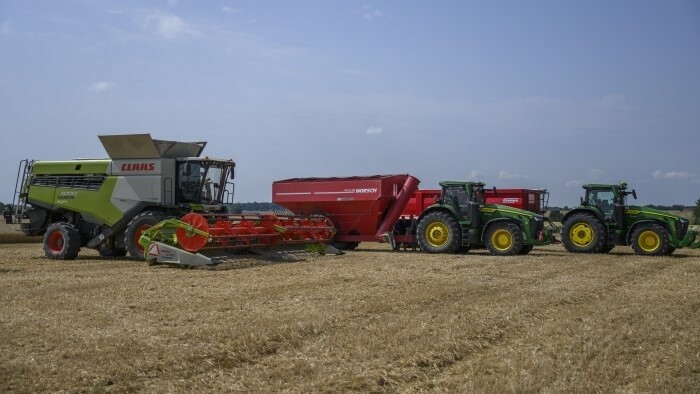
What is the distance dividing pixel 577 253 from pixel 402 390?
14.8 meters

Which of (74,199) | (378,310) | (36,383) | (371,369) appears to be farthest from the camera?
(74,199)

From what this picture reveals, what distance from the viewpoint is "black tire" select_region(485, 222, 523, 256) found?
17.6 m

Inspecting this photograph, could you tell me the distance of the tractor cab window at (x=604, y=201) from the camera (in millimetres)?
19031

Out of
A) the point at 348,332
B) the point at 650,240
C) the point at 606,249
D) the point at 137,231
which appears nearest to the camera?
the point at 348,332

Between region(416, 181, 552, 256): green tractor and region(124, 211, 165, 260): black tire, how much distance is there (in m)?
6.81

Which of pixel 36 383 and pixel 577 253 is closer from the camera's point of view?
pixel 36 383

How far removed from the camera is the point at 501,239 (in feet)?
58.9

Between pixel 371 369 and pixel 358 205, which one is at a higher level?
pixel 358 205

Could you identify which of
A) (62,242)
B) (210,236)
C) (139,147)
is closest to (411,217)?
(139,147)

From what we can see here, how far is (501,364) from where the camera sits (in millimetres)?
5699

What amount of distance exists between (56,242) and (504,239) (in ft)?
34.8

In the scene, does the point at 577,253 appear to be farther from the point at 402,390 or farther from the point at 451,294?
the point at 402,390

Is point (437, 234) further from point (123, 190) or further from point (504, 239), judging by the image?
point (123, 190)

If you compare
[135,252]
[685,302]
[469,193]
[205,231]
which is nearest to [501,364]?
[685,302]
